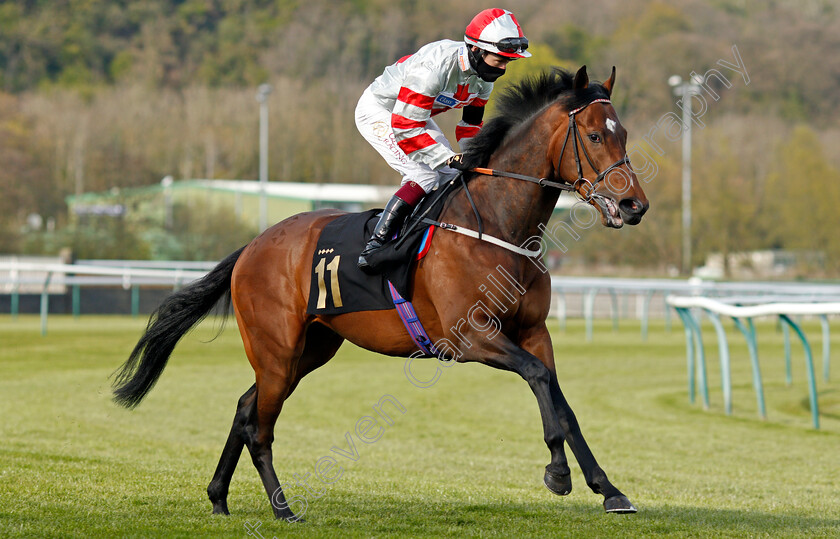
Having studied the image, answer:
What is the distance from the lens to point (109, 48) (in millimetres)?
86000

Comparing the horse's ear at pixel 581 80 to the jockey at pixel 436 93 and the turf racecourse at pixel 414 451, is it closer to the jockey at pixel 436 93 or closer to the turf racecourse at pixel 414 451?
the jockey at pixel 436 93

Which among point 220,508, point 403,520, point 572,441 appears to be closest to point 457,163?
point 572,441

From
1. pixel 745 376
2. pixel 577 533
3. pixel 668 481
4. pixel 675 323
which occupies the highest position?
pixel 577 533

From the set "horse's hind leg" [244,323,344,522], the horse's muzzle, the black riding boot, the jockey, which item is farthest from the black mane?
"horse's hind leg" [244,323,344,522]

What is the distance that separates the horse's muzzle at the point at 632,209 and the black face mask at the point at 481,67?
0.88 metres

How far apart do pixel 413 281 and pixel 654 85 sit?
1870 inches

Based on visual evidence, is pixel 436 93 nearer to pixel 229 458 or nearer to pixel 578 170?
pixel 578 170

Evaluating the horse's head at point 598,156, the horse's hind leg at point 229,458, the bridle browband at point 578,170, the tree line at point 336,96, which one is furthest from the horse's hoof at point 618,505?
the tree line at point 336,96

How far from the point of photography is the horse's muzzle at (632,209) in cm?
384

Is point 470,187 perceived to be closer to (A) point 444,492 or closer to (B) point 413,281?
(B) point 413,281

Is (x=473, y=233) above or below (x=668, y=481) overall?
above

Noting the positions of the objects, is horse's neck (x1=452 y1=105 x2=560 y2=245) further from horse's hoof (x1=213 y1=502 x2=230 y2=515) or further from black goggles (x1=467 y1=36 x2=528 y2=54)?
horse's hoof (x1=213 y1=502 x2=230 y2=515)

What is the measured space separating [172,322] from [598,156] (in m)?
2.49

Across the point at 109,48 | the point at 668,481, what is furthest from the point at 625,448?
the point at 109,48
